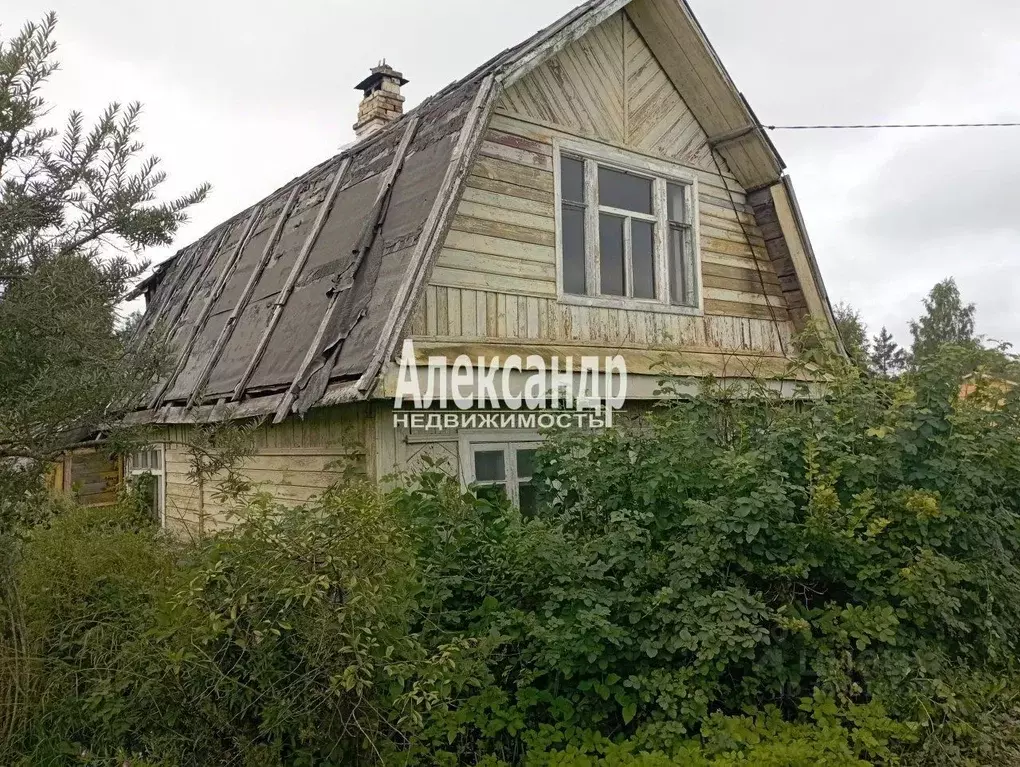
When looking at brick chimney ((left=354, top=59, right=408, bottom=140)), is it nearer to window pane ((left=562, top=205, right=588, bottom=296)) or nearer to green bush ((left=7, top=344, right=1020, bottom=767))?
window pane ((left=562, top=205, right=588, bottom=296))

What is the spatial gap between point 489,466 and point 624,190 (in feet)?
11.6

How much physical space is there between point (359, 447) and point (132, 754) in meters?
2.69

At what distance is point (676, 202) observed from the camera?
861 cm

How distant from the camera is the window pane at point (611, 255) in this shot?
25.6ft

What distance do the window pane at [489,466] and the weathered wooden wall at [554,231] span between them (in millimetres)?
1072

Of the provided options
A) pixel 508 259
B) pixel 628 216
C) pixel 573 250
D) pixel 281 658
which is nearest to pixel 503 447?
pixel 508 259

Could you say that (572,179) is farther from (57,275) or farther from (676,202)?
(57,275)

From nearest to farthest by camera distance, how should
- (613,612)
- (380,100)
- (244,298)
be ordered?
1. (613,612)
2. (244,298)
3. (380,100)

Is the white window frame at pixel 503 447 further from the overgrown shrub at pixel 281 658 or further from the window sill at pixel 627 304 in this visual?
the overgrown shrub at pixel 281 658

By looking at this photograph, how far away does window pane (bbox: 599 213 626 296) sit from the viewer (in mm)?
7816

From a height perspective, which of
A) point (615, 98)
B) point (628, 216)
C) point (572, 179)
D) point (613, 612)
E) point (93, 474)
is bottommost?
point (613, 612)

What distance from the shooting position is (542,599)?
4.43 m

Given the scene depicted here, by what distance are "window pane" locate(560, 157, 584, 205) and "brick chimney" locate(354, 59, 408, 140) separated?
13.9 ft

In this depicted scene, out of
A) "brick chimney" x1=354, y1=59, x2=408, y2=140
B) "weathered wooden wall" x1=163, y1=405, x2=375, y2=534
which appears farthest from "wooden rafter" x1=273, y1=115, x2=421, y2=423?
"brick chimney" x1=354, y1=59, x2=408, y2=140
